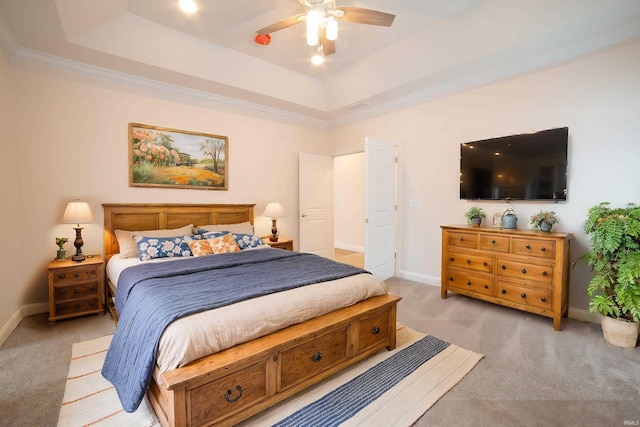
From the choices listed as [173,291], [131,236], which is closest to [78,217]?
[131,236]

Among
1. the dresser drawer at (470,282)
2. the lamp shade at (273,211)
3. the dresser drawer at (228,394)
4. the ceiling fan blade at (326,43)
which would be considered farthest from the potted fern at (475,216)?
the dresser drawer at (228,394)

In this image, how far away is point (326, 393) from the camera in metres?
1.87

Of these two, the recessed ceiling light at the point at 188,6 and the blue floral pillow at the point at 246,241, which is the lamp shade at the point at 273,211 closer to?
the blue floral pillow at the point at 246,241

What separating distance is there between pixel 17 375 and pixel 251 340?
1811 millimetres

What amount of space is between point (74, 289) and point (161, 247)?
0.91m

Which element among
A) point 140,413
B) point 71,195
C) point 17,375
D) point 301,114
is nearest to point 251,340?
point 140,413

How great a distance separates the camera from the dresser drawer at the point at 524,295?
2820 millimetres

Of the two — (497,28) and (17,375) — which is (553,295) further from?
(17,375)

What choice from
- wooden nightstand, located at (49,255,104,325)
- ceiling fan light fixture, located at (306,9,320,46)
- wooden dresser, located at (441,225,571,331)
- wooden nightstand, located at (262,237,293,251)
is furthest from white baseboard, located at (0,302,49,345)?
wooden dresser, located at (441,225,571,331)

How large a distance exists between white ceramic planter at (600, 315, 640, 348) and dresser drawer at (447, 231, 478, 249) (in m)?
1.24

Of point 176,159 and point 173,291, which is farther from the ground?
point 176,159

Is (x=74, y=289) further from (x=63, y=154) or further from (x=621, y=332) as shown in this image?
(x=621, y=332)

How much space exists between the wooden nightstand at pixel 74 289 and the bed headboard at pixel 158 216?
16.0 inches

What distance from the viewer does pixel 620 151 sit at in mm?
2758
